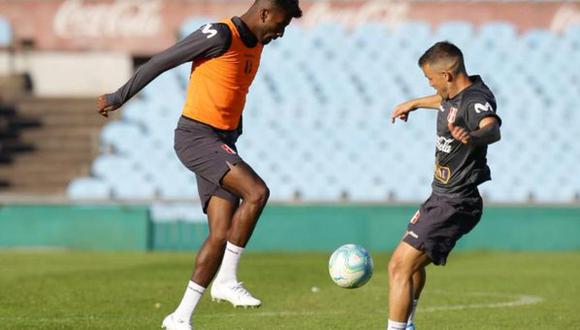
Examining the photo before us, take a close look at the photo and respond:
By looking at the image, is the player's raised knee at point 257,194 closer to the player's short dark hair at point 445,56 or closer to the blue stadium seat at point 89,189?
the player's short dark hair at point 445,56

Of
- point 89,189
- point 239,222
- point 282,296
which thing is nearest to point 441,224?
point 239,222

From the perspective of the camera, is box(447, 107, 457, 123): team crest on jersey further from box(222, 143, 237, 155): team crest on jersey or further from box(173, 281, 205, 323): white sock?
box(173, 281, 205, 323): white sock

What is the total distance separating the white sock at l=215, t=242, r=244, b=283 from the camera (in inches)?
358

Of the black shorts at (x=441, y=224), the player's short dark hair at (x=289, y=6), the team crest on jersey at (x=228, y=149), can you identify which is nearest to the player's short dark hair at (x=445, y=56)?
the black shorts at (x=441, y=224)

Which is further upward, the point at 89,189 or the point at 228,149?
the point at 228,149

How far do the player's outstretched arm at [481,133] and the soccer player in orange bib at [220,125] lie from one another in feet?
5.36

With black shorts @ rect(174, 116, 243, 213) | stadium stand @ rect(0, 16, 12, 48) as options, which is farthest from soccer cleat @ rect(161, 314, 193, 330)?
stadium stand @ rect(0, 16, 12, 48)


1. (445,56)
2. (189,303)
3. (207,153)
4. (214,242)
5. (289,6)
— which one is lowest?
(189,303)

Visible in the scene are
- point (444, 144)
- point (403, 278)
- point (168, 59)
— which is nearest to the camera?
point (403, 278)

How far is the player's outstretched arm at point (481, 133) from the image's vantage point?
25.3 feet

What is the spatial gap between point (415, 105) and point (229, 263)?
1839mm

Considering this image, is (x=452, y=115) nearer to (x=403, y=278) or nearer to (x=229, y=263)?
(x=403, y=278)

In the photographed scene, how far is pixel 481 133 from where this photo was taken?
779cm

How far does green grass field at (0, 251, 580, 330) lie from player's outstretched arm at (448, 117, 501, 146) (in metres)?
2.30
